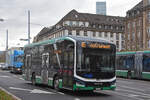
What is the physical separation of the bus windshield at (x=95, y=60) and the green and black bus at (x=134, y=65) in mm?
15367

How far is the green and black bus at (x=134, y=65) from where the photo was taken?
30166 millimetres

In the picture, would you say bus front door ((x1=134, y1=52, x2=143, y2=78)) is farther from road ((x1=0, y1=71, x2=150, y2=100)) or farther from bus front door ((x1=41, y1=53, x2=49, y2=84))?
bus front door ((x1=41, y1=53, x2=49, y2=84))

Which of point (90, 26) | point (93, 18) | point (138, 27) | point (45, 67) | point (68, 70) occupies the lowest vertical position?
point (68, 70)

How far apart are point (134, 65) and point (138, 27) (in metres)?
43.1

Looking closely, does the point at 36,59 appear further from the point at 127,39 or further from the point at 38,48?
the point at 127,39

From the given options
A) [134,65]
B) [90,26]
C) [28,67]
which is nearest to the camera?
[28,67]

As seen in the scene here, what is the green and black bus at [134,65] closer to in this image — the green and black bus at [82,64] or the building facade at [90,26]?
→ the green and black bus at [82,64]

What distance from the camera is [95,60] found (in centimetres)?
1474

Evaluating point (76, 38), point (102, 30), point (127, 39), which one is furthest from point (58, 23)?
point (76, 38)

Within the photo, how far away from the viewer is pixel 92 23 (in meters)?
102

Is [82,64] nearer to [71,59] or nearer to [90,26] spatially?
[71,59]

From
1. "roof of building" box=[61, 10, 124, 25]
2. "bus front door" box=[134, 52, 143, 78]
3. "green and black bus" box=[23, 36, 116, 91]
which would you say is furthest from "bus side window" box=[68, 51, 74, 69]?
"roof of building" box=[61, 10, 124, 25]

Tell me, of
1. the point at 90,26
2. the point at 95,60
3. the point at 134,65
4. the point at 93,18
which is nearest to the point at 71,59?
the point at 95,60

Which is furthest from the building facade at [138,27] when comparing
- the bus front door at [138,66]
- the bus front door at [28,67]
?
the bus front door at [28,67]
